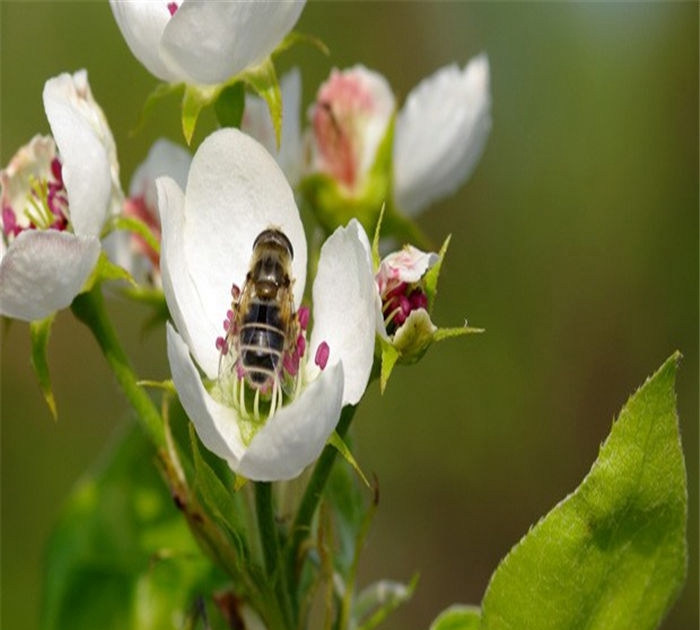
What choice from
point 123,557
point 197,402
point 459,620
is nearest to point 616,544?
point 459,620

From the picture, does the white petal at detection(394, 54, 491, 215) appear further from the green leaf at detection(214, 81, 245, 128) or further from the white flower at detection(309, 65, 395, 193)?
the green leaf at detection(214, 81, 245, 128)

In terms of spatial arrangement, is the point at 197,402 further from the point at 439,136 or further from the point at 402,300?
the point at 439,136

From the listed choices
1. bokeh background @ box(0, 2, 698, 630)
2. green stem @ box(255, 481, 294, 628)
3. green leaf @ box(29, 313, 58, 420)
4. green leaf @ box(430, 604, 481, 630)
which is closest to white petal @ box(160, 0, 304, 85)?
green leaf @ box(29, 313, 58, 420)

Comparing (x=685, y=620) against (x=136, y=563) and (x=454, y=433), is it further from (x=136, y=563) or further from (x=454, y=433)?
(x=136, y=563)

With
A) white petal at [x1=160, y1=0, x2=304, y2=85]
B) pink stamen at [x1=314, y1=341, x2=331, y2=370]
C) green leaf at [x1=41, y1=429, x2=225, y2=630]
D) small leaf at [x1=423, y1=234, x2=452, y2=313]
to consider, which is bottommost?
green leaf at [x1=41, y1=429, x2=225, y2=630]

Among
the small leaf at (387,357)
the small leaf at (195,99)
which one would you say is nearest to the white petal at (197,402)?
the small leaf at (387,357)

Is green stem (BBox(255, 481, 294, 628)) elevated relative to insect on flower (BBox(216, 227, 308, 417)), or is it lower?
lower

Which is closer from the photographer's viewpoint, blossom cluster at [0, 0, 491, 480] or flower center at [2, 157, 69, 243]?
blossom cluster at [0, 0, 491, 480]

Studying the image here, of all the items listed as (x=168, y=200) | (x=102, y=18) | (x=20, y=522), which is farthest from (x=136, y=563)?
(x=102, y=18)
